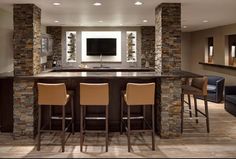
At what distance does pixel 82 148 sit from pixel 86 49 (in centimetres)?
651

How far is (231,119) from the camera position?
7223mm

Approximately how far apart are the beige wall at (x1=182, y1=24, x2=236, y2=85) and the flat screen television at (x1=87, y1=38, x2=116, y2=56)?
11.6ft

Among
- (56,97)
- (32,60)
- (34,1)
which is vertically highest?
(34,1)

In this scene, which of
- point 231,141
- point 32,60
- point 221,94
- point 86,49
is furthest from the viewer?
point 86,49

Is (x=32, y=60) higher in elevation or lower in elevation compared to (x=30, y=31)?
lower

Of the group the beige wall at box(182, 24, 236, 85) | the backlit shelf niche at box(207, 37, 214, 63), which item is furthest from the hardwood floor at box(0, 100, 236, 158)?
the backlit shelf niche at box(207, 37, 214, 63)

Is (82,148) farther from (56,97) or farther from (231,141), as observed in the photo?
(231,141)

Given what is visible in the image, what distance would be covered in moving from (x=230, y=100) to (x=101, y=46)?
4.93 metres

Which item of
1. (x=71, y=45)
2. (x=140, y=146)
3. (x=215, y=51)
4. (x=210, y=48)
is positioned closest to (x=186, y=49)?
(x=210, y=48)

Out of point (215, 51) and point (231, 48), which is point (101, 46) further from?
point (231, 48)

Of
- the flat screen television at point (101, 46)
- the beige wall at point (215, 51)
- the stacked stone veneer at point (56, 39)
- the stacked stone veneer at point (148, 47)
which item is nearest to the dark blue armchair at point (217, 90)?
the beige wall at point (215, 51)

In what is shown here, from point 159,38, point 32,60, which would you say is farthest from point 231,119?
point 32,60

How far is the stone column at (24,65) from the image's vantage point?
5.51 metres

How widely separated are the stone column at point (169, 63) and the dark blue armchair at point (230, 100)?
103 inches
